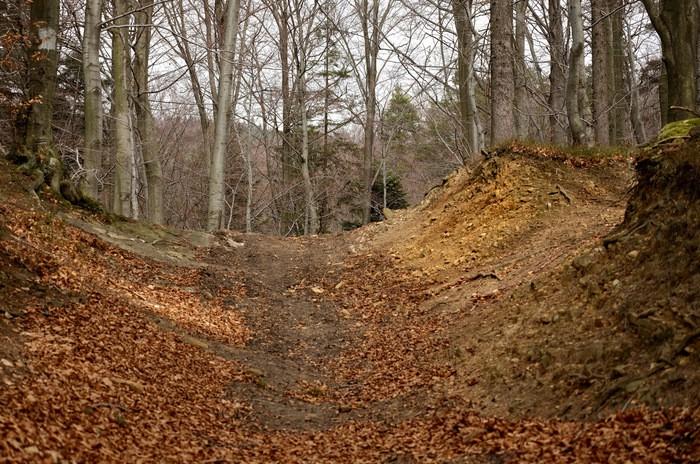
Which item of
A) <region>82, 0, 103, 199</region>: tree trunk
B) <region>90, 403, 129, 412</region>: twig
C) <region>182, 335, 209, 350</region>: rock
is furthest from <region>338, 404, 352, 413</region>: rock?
<region>82, 0, 103, 199</region>: tree trunk

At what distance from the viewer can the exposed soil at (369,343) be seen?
504cm

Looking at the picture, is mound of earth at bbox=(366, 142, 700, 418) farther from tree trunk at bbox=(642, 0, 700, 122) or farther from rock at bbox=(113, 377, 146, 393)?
rock at bbox=(113, 377, 146, 393)

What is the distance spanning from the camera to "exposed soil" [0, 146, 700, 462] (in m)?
5.04

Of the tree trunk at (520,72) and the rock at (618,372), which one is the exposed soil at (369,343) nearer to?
the rock at (618,372)

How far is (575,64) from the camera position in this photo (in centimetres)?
1221

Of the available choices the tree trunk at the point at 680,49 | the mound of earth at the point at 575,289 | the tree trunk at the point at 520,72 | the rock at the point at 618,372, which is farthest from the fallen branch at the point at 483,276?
the tree trunk at the point at 520,72

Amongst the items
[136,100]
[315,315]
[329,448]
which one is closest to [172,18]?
[136,100]

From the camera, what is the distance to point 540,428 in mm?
5402

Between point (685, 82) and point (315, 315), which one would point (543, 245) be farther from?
point (315, 315)

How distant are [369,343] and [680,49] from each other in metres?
7.66

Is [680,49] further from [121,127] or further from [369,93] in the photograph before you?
[369,93]

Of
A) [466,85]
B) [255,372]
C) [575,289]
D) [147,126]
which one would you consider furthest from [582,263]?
[147,126]

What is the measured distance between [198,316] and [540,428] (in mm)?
6480

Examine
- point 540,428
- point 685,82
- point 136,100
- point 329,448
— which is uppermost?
point 136,100
